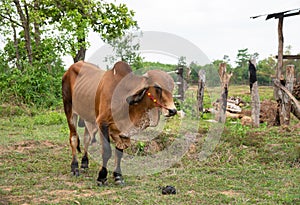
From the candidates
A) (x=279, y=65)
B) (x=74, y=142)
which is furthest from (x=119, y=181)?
(x=279, y=65)

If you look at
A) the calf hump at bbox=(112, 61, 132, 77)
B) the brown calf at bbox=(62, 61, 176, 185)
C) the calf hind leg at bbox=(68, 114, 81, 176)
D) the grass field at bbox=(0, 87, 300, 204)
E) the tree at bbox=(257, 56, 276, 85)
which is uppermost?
the tree at bbox=(257, 56, 276, 85)

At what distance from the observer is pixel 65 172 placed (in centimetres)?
575

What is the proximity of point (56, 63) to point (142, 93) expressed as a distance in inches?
468

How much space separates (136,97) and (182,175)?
1452 mm

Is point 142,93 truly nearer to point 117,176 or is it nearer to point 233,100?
point 117,176

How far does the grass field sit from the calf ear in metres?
1.06

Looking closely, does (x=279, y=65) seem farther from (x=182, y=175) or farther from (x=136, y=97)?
(x=136, y=97)

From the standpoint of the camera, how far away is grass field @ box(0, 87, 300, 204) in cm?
453

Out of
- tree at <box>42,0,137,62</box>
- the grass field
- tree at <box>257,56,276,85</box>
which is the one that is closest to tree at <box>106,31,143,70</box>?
tree at <box>42,0,137,62</box>

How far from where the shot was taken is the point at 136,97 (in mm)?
4707

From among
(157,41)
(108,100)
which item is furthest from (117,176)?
(157,41)

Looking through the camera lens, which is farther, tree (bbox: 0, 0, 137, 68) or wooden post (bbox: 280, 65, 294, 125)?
tree (bbox: 0, 0, 137, 68)

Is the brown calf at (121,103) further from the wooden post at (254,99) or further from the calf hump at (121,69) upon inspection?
the wooden post at (254,99)

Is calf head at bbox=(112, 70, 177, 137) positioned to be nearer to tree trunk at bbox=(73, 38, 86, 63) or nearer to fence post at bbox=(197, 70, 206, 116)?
fence post at bbox=(197, 70, 206, 116)
